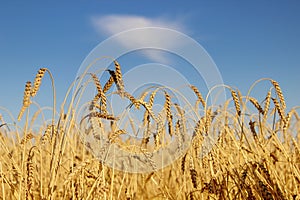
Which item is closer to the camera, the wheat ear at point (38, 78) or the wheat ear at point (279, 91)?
the wheat ear at point (38, 78)

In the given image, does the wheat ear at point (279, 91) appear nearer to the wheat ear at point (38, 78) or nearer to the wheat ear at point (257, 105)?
the wheat ear at point (257, 105)

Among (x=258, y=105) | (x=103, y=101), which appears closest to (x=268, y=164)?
(x=258, y=105)

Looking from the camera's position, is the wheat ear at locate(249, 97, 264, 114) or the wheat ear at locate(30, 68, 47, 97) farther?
the wheat ear at locate(249, 97, 264, 114)

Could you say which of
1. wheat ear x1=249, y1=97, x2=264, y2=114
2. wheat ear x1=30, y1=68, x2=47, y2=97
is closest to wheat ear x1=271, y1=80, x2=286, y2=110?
wheat ear x1=249, y1=97, x2=264, y2=114

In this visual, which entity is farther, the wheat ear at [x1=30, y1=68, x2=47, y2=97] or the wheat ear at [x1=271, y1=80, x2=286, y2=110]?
the wheat ear at [x1=271, y1=80, x2=286, y2=110]

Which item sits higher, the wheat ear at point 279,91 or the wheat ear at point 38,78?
the wheat ear at point 279,91

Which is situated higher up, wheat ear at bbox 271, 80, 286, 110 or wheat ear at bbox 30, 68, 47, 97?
wheat ear at bbox 271, 80, 286, 110

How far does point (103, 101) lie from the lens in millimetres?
1659

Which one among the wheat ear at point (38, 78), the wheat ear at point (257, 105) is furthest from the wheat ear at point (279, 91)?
the wheat ear at point (38, 78)

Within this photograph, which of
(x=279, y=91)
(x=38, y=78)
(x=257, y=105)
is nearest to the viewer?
(x=38, y=78)

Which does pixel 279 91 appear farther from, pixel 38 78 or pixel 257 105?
pixel 38 78

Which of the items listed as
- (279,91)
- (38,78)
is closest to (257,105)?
(279,91)

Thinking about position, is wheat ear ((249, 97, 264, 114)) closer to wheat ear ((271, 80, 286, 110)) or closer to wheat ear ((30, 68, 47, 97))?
wheat ear ((271, 80, 286, 110))

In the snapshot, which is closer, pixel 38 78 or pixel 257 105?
pixel 38 78
